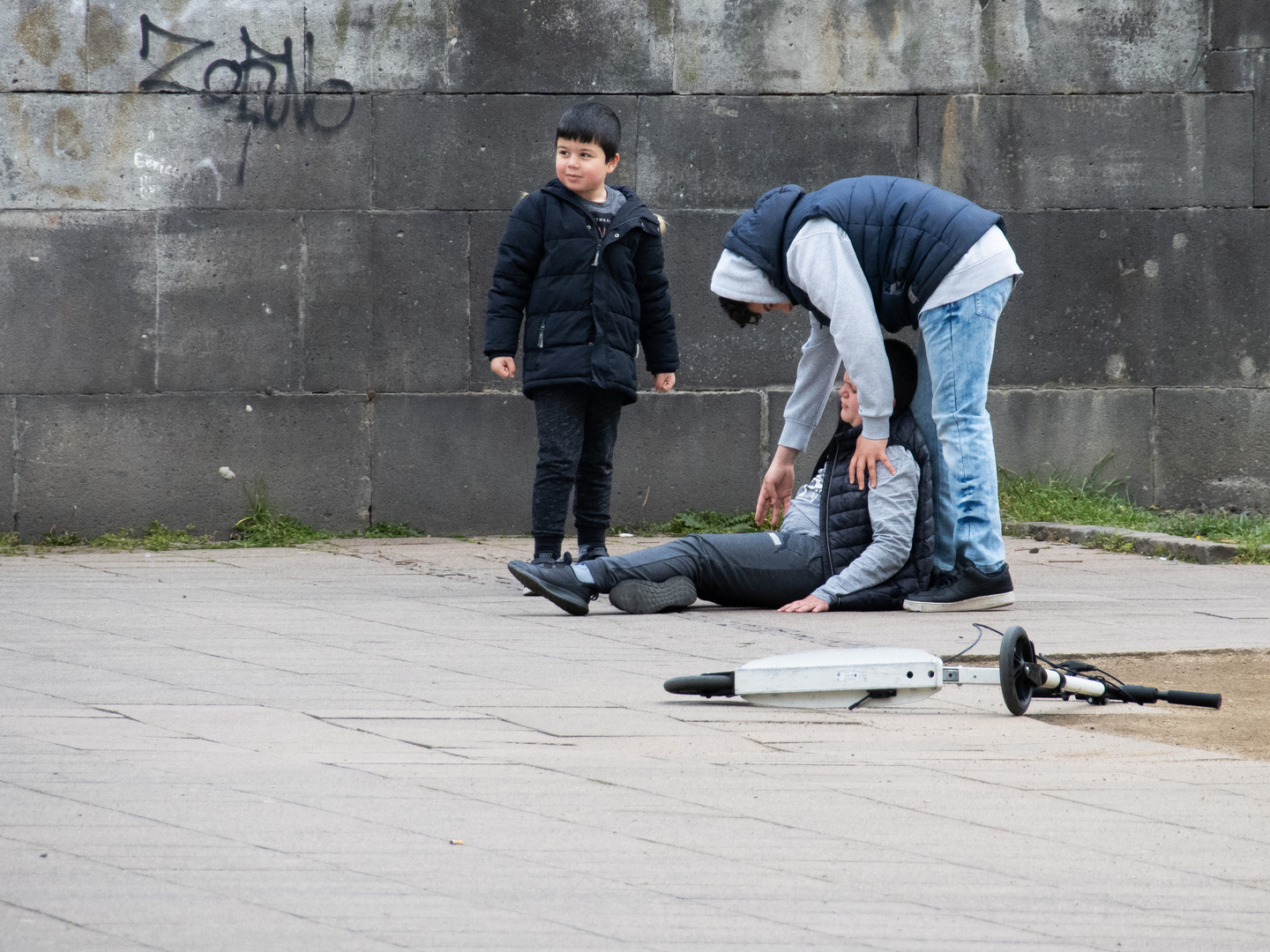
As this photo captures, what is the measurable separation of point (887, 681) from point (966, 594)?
1.77 m

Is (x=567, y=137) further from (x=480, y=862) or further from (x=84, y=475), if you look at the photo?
(x=480, y=862)

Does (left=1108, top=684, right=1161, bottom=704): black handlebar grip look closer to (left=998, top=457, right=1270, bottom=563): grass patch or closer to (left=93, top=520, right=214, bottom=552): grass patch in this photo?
(left=998, top=457, right=1270, bottom=563): grass patch

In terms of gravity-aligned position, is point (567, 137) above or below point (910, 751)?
above

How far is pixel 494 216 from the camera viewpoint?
7.38 metres

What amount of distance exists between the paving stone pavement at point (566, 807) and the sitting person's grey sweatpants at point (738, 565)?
1.65 ft

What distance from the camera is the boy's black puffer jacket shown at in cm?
572

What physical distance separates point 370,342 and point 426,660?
11.3 ft

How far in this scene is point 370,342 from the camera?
7348 millimetres

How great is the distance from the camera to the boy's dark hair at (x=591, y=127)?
224 inches

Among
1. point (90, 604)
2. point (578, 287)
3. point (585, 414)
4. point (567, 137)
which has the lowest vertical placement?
point (90, 604)

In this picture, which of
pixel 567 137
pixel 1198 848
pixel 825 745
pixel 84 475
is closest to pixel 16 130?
pixel 84 475

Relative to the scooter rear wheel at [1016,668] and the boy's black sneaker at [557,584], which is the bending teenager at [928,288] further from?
the scooter rear wheel at [1016,668]

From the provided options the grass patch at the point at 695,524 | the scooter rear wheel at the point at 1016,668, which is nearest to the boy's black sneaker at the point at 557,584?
the scooter rear wheel at the point at 1016,668

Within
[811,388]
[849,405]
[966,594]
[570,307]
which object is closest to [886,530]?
[966,594]
